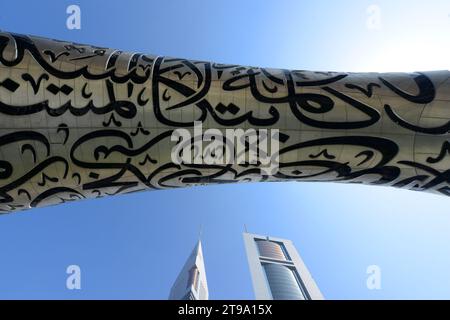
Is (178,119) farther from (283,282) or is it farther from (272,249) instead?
(272,249)

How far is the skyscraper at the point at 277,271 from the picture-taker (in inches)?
2251

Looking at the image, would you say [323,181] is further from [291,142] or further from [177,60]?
[177,60]

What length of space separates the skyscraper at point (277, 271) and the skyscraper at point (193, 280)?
10369 mm

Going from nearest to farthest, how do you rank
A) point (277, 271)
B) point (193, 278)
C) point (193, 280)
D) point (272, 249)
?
point (277, 271)
point (272, 249)
point (193, 280)
point (193, 278)

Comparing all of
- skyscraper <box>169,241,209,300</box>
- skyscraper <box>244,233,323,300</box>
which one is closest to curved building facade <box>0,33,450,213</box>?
skyscraper <box>244,233,323,300</box>

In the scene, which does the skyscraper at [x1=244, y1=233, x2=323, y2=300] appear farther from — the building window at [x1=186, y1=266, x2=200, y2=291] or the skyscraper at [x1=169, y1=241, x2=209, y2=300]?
the skyscraper at [x1=169, y1=241, x2=209, y2=300]

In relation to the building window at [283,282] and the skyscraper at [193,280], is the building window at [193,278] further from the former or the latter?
the building window at [283,282]

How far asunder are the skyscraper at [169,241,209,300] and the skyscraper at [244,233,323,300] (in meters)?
10.4

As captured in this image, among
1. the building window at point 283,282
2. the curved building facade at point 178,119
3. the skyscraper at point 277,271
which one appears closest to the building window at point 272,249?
the skyscraper at point 277,271

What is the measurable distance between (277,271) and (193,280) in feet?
51.3

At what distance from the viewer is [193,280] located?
71.3 meters

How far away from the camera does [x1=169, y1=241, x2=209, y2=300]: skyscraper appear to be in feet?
229

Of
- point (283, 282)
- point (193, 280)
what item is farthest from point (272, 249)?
point (193, 280)

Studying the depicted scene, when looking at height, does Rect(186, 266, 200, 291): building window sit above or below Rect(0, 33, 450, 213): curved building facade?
above
